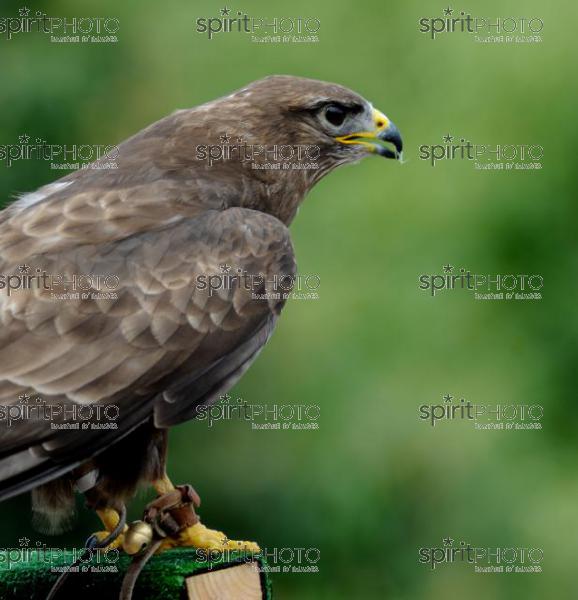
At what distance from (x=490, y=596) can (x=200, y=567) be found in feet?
13.9

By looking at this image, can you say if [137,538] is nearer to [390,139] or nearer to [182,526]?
[182,526]

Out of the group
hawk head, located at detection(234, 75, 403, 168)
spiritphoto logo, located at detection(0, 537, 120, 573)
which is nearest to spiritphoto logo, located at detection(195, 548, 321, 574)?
spiritphoto logo, located at detection(0, 537, 120, 573)

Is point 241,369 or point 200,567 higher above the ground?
point 241,369

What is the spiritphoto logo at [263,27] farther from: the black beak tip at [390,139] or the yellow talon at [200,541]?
the yellow talon at [200,541]

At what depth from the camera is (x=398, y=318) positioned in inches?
317

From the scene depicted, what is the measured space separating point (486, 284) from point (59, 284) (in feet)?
13.3

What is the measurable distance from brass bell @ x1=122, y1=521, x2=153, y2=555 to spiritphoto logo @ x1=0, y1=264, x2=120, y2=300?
87cm

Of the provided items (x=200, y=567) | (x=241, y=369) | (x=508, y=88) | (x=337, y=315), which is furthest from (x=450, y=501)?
(x=200, y=567)

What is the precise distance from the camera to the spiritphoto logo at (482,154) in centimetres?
832

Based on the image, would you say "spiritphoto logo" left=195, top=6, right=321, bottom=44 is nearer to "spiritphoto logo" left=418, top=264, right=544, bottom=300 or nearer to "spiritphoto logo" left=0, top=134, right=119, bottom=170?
"spiritphoto logo" left=0, top=134, right=119, bottom=170

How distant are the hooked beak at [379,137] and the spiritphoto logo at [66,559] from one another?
218 centimetres

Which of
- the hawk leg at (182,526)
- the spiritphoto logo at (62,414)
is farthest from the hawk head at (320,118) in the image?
the hawk leg at (182,526)

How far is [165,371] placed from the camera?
196 inches

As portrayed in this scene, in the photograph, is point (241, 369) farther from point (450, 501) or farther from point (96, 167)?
point (450, 501)
